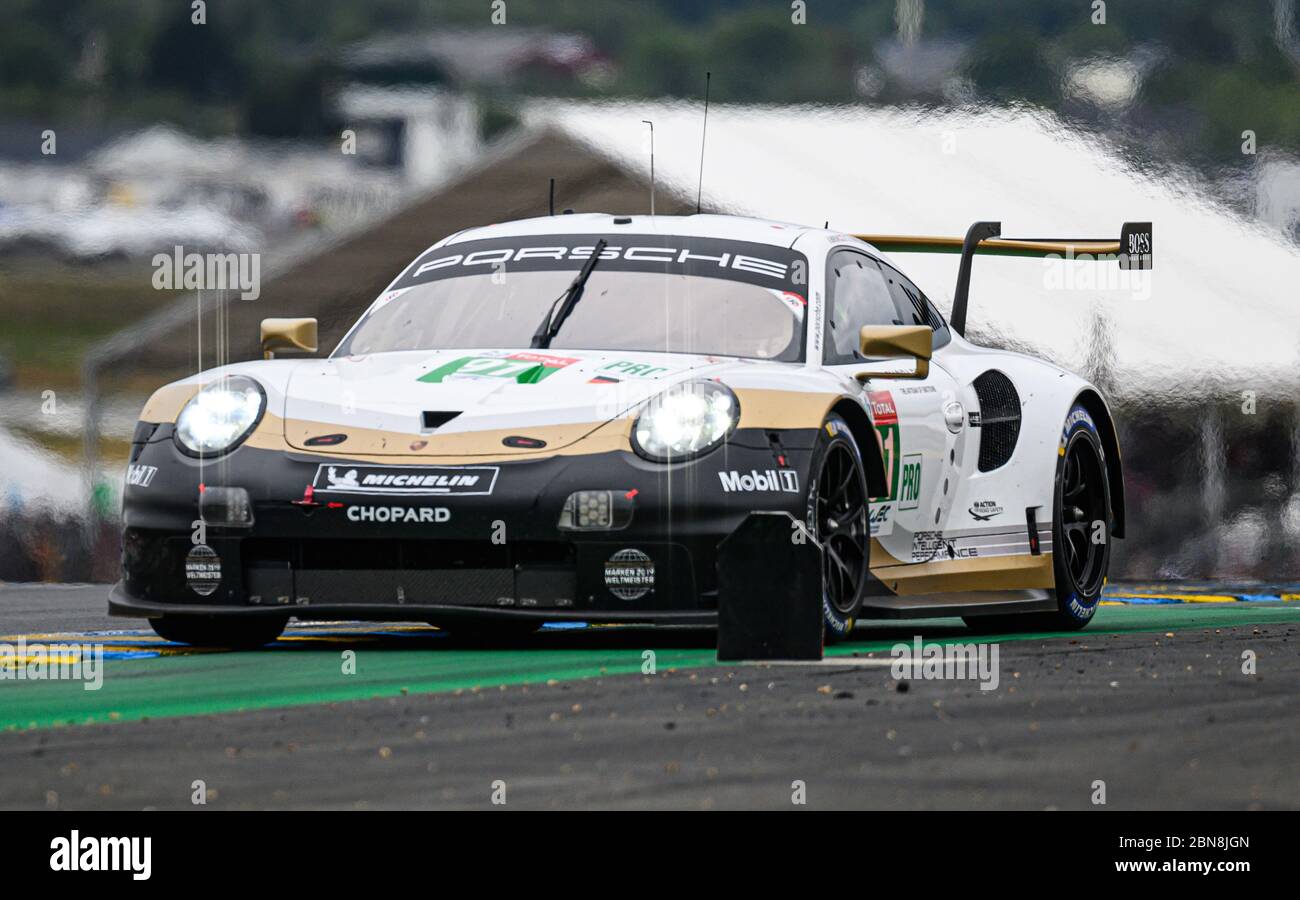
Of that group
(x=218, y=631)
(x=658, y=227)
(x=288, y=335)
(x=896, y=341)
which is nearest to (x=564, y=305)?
(x=658, y=227)

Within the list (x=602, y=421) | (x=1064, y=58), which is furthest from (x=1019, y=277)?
(x=602, y=421)

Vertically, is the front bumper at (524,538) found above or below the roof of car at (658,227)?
below

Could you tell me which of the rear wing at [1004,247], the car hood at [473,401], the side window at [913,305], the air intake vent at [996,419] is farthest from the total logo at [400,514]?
the rear wing at [1004,247]

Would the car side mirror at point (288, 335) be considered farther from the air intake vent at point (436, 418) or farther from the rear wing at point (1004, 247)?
the rear wing at point (1004, 247)

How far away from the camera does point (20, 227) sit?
632 inches

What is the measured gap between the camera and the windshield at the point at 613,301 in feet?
24.5

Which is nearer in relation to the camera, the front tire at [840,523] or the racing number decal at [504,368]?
the front tire at [840,523]

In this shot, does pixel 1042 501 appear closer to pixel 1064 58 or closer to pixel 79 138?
pixel 1064 58

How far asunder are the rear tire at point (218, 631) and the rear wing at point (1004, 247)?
2826 millimetres

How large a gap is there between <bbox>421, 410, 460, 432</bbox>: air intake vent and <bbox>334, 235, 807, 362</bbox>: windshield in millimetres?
713

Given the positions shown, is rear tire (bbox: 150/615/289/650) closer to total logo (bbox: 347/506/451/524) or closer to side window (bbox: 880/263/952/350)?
total logo (bbox: 347/506/451/524)

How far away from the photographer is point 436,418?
6.71 meters

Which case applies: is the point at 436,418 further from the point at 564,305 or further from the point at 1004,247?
the point at 1004,247
